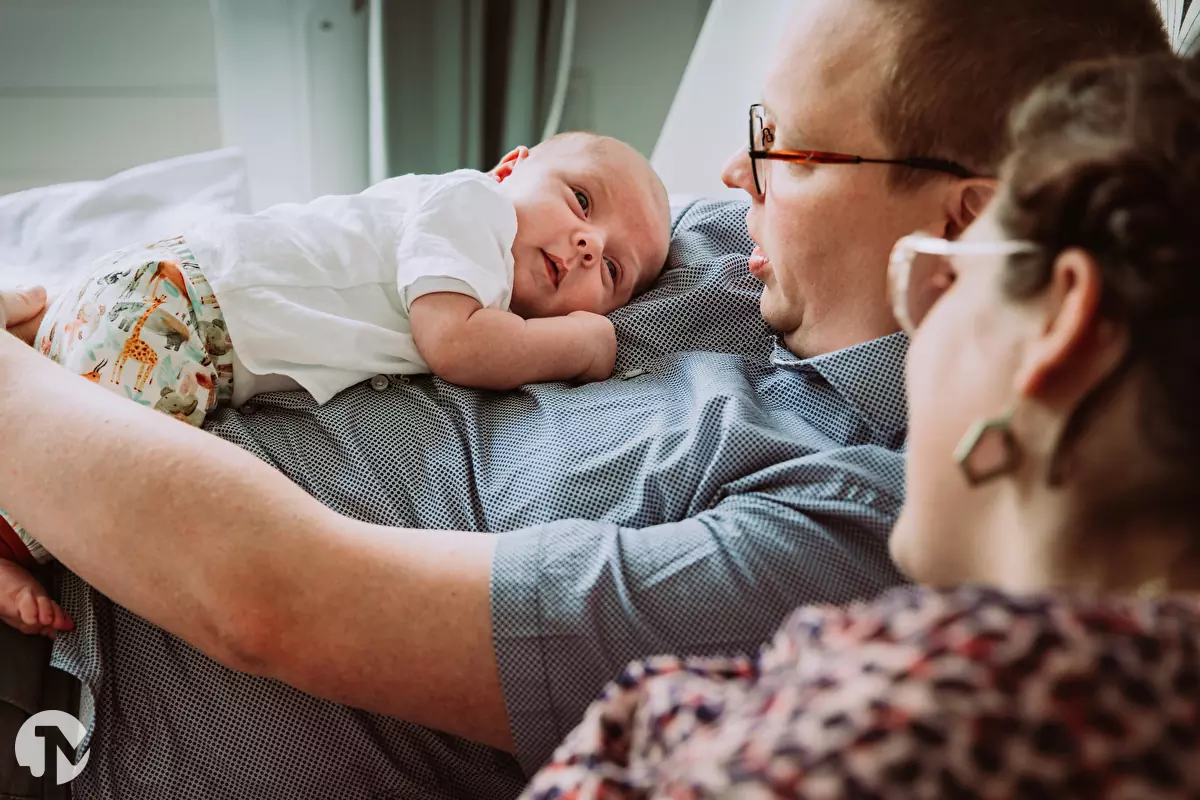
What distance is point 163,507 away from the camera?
3.60 ft

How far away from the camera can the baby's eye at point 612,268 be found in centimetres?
185

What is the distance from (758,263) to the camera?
169 cm

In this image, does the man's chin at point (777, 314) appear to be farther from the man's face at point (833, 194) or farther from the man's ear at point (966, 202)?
the man's ear at point (966, 202)

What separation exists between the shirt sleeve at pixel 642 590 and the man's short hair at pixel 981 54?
501mm

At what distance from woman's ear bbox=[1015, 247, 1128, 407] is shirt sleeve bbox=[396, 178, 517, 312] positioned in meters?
0.97

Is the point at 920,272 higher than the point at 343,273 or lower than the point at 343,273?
higher

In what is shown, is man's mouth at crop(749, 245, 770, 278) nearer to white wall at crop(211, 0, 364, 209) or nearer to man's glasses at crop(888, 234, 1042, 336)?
man's glasses at crop(888, 234, 1042, 336)

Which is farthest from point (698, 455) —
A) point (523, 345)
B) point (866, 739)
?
point (866, 739)

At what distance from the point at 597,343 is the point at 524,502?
360 mm

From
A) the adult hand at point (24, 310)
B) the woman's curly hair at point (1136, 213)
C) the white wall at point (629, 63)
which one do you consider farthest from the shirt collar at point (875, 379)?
the white wall at point (629, 63)

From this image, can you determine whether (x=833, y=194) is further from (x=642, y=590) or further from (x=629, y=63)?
(x=629, y=63)

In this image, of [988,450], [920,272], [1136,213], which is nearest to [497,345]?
[920,272]

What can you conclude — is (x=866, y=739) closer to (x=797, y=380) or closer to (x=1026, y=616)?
(x=1026, y=616)

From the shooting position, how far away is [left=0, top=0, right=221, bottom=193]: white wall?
294 centimetres
